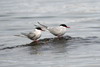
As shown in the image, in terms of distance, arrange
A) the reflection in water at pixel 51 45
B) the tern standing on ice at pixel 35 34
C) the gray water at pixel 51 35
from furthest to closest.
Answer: the tern standing on ice at pixel 35 34
the reflection in water at pixel 51 45
the gray water at pixel 51 35

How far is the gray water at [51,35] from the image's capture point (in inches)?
490

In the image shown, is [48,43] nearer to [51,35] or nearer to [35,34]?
[35,34]

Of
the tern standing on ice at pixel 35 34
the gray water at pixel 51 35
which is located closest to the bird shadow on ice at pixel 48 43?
the gray water at pixel 51 35

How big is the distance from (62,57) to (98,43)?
86.7 inches

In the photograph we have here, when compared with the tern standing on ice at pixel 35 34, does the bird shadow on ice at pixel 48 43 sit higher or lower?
lower

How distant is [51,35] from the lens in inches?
655

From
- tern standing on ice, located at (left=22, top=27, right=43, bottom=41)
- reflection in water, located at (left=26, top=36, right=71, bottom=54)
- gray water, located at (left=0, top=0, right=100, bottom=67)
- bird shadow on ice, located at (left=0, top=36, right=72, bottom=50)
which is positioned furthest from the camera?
tern standing on ice, located at (left=22, top=27, right=43, bottom=41)

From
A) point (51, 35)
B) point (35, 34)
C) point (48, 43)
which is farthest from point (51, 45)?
point (51, 35)

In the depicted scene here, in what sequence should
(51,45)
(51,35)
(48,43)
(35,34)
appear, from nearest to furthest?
(51,45)
(35,34)
(48,43)
(51,35)

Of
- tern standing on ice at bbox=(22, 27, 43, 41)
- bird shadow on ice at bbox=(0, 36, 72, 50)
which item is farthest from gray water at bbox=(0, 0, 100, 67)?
tern standing on ice at bbox=(22, 27, 43, 41)

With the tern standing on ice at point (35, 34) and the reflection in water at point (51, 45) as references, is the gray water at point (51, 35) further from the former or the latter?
the tern standing on ice at point (35, 34)

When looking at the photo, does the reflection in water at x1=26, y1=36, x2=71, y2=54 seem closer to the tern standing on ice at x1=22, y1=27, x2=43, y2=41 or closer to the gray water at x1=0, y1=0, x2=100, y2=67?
the gray water at x1=0, y1=0, x2=100, y2=67

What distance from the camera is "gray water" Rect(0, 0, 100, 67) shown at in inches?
490

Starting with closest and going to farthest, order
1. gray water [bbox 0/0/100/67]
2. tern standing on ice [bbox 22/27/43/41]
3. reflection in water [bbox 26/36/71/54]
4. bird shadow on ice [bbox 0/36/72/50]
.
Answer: gray water [bbox 0/0/100/67] → reflection in water [bbox 26/36/71/54] → bird shadow on ice [bbox 0/36/72/50] → tern standing on ice [bbox 22/27/43/41]
